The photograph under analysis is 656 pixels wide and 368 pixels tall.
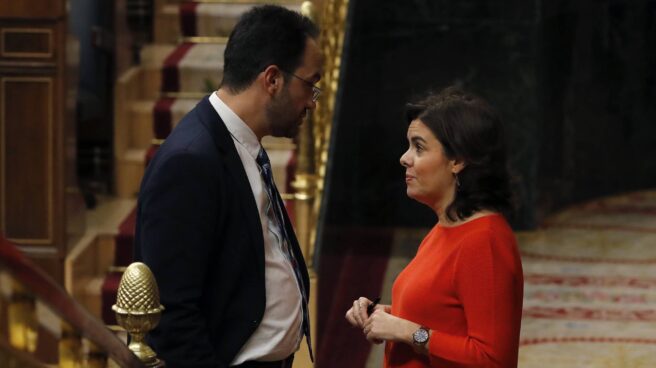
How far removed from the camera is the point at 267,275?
10.0 feet

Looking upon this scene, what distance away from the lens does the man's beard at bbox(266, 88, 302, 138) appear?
308cm

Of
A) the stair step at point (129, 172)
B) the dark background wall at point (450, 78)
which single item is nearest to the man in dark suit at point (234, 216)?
the stair step at point (129, 172)

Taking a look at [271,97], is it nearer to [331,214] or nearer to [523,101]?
[331,214]

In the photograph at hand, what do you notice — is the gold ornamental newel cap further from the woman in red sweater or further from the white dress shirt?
the woman in red sweater

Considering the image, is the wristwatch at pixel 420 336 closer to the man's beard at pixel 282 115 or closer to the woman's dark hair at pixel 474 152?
the woman's dark hair at pixel 474 152

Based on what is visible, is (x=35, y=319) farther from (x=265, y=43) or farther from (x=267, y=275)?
(x=265, y=43)

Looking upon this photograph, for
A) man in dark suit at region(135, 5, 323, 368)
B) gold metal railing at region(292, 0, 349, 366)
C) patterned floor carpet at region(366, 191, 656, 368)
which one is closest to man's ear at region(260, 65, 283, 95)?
man in dark suit at region(135, 5, 323, 368)

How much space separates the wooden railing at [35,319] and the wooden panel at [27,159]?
12.3 ft

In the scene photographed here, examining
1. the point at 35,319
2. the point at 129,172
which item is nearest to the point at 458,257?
the point at 35,319

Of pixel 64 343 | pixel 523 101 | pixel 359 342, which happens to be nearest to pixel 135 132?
pixel 359 342

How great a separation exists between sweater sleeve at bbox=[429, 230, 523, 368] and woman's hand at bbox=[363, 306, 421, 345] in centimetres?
8

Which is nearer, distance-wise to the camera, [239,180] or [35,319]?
[35,319]

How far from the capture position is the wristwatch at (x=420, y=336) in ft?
10.2

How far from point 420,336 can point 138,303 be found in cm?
79
